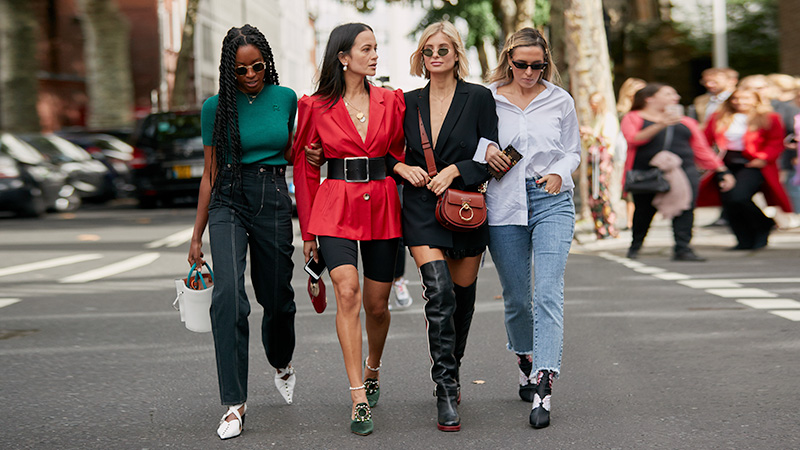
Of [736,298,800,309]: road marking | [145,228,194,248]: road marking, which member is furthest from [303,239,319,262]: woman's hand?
[145,228,194,248]: road marking

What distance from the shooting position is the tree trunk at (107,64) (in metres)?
35.2

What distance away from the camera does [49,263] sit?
43.2 ft

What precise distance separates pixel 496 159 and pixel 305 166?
87 cm

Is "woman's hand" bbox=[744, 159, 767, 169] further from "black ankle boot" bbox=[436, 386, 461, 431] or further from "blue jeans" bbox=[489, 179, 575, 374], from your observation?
"black ankle boot" bbox=[436, 386, 461, 431]

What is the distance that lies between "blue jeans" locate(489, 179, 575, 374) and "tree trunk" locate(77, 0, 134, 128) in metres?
31.2

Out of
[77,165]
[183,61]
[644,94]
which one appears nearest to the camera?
[644,94]

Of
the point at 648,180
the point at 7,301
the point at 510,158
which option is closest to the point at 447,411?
the point at 510,158

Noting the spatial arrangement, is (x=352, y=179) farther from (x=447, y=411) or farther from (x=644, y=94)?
(x=644, y=94)

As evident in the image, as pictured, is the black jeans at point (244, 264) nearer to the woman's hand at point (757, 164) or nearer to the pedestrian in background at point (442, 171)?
the pedestrian in background at point (442, 171)

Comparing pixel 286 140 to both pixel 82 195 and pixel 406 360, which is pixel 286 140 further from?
pixel 82 195

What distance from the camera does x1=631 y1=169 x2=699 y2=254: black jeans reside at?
11874 mm

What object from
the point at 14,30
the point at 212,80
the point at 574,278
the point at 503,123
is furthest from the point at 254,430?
the point at 212,80

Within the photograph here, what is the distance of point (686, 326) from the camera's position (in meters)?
8.01

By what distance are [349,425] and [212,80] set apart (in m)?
60.8
